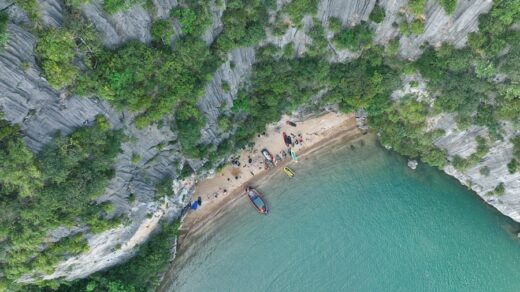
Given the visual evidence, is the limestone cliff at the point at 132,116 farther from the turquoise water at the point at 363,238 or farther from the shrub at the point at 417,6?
the turquoise water at the point at 363,238

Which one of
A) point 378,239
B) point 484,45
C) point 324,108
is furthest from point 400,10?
point 378,239

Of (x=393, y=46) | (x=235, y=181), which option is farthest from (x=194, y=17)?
(x=235, y=181)

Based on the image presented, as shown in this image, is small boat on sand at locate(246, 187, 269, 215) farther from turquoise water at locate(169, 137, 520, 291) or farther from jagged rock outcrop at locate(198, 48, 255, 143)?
jagged rock outcrop at locate(198, 48, 255, 143)

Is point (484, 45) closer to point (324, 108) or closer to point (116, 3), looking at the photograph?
point (324, 108)

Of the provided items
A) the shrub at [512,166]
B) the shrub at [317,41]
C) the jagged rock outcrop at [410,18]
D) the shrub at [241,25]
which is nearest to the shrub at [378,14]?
the jagged rock outcrop at [410,18]

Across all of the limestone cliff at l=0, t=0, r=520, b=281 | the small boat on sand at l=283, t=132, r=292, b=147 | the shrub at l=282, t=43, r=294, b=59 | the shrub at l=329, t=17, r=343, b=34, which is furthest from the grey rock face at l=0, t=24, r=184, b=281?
the shrub at l=329, t=17, r=343, b=34

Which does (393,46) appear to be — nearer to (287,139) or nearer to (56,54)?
(287,139)
